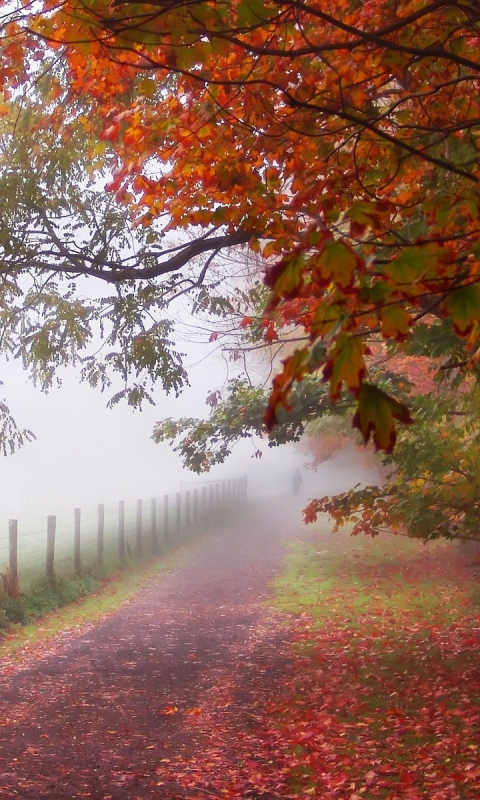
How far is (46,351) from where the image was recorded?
924 centimetres

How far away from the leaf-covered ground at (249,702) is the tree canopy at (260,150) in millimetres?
2950

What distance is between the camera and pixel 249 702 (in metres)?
7.82

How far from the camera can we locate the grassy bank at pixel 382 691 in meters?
5.75

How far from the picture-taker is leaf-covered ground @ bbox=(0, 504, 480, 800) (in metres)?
5.69

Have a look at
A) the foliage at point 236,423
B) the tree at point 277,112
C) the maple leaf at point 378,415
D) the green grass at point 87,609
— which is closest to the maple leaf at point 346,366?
the maple leaf at point 378,415

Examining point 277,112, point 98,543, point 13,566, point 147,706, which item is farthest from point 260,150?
point 98,543

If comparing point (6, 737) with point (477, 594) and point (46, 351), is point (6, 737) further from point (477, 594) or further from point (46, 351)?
point (477, 594)

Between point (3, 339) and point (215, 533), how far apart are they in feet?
59.8

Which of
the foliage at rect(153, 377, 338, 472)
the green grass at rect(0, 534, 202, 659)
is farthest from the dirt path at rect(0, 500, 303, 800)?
the foliage at rect(153, 377, 338, 472)

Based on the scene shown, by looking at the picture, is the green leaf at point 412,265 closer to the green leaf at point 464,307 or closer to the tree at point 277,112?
the green leaf at point 464,307

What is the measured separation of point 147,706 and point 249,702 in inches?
39.0

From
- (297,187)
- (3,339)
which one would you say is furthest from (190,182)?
(3,339)

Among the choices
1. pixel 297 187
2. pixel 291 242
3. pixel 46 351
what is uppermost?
pixel 297 187

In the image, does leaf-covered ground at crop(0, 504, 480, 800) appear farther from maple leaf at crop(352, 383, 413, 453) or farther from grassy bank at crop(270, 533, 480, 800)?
maple leaf at crop(352, 383, 413, 453)
